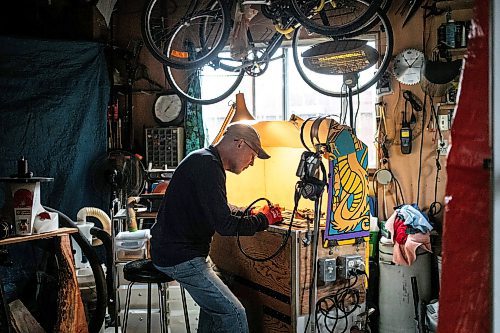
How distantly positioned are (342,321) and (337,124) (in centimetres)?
123

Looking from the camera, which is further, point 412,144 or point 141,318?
point 412,144

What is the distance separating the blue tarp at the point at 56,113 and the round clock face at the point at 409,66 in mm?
2911

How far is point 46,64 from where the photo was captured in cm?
480

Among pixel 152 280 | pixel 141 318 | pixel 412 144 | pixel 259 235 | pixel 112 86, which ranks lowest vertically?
pixel 141 318

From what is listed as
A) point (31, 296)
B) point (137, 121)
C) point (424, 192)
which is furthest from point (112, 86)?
point (424, 192)

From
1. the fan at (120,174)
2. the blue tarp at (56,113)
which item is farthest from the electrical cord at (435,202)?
the blue tarp at (56,113)

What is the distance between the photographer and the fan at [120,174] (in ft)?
16.3

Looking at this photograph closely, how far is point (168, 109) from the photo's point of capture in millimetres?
5852

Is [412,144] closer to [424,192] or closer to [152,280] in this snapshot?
[424,192]

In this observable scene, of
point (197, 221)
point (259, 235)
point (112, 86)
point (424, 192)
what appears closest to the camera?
point (197, 221)

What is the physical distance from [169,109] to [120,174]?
118cm

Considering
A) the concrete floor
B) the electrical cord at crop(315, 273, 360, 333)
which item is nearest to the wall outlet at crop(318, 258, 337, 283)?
the electrical cord at crop(315, 273, 360, 333)

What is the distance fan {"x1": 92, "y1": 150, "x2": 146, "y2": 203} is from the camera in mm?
4973

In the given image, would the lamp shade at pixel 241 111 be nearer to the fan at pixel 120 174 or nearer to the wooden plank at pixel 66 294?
the fan at pixel 120 174
